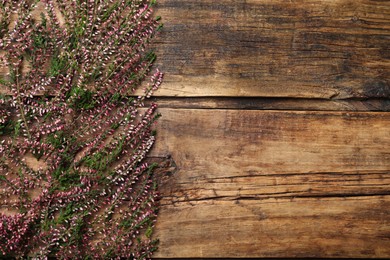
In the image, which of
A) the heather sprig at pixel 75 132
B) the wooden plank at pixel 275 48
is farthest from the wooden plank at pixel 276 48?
the heather sprig at pixel 75 132

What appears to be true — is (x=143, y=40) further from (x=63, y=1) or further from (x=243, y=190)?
(x=243, y=190)

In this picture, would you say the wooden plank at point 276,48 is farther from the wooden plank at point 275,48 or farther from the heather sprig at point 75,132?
the heather sprig at point 75,132

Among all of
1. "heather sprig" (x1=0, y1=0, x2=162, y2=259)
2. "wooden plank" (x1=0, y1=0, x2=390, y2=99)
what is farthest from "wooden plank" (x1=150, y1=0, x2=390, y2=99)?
"heather sprig" (x1=0, y1=0, x2=162, y2=259)

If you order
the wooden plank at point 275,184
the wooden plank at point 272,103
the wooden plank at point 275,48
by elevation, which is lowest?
the wooden plank at point 275,184

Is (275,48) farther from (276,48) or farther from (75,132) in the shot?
(75,132)

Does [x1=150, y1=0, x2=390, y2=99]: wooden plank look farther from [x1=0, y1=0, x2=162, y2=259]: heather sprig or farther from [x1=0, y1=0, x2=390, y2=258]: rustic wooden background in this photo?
[x1=0, y1=0, x2=162, y2=259]: heather sprig

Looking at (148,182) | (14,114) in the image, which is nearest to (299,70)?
(148,182)
